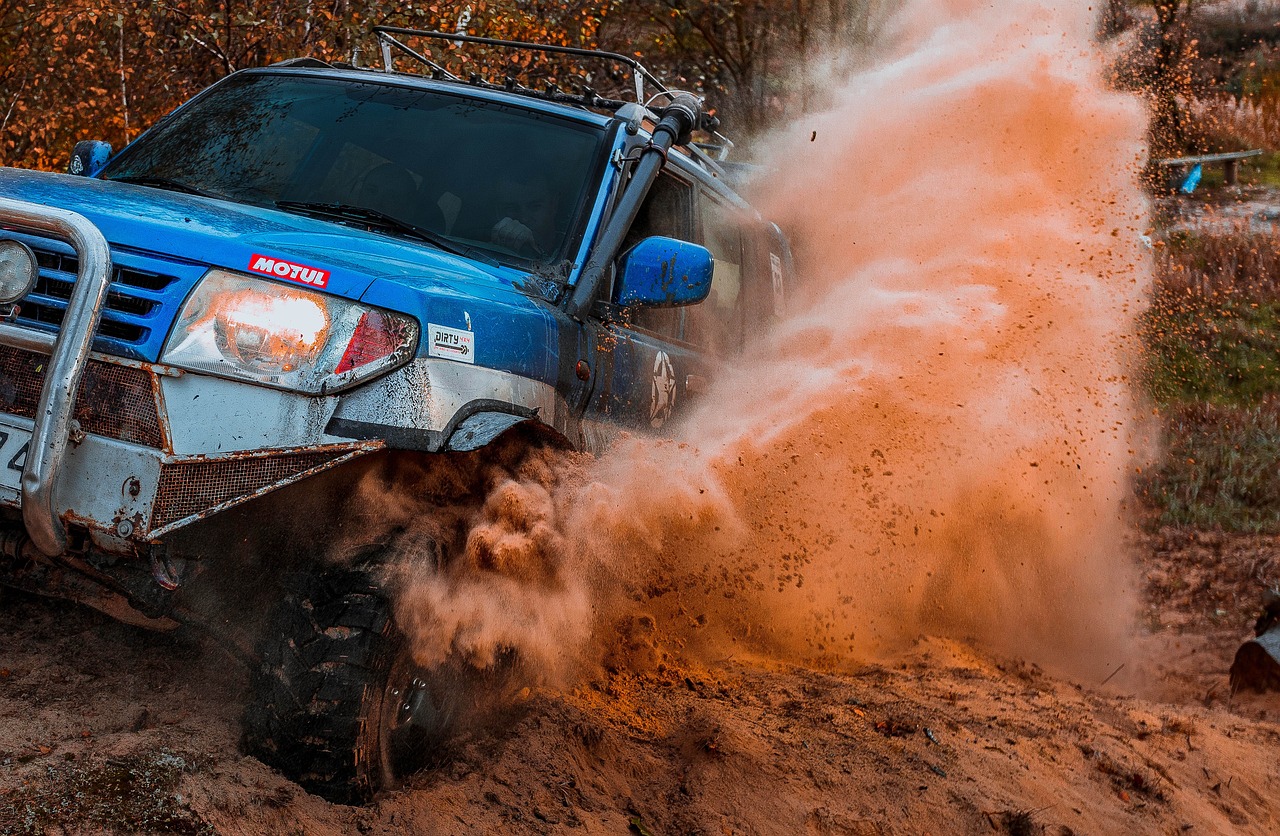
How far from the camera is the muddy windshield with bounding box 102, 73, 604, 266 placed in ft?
13.9

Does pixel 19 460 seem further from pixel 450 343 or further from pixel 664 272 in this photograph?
pixel 664 272

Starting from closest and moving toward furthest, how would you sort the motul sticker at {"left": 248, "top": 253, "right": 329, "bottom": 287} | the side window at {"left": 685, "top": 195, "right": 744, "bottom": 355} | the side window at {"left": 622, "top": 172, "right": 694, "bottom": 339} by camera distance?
the motul sticker at {"left": 248, "top": 253, "right": 329, "bottom": 287} → the side window at {"left": 622, "top": 172, "right": 694, "bottom": 339} → the side window at {"left": 685, "top": 195, "right": 744, "bottom": 355}

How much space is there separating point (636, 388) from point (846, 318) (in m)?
1.72

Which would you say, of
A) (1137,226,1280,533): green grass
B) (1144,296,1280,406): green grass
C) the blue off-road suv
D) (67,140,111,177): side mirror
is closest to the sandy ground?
the blue off-road suv

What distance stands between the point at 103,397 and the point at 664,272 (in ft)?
5.82

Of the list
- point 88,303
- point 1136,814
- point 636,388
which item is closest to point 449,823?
point 88,303

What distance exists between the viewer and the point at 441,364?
131 inches

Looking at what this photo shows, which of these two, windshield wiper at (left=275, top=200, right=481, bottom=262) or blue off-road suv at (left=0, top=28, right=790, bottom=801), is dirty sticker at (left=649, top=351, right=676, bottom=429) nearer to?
blue off-road suv at (left=0, top=28, right=790, bottom=801)

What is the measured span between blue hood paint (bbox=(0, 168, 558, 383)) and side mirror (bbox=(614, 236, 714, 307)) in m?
0.33

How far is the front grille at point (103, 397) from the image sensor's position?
3.00 meters

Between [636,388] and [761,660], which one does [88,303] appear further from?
[761,660]

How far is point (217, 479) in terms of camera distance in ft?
9.79

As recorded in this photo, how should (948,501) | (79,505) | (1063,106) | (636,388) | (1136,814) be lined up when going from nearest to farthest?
(79,505)
(1136,814)
(636,388)
(948,501)
(1063,106)

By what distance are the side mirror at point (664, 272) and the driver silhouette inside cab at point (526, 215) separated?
Answer: 0.32m
